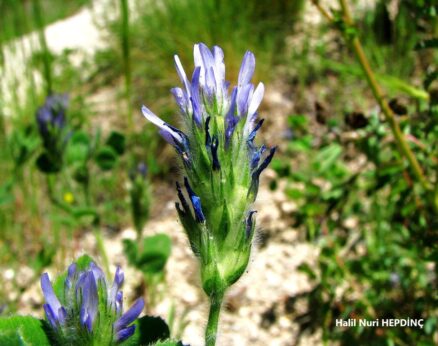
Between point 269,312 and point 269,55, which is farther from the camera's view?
point 269,55

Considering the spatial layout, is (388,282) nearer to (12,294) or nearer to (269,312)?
(269,312)

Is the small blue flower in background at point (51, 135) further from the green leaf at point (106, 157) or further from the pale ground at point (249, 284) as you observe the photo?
the pale ground at point (249, 284)

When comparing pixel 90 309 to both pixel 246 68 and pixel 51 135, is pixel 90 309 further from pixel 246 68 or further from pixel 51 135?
pixel 51 135

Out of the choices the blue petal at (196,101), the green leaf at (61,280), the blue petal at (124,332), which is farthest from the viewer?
the green leaf at (61,280)

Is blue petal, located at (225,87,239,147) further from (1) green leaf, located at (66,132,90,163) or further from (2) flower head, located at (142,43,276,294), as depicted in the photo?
(1) green leaf, located at (66,132,90,163)

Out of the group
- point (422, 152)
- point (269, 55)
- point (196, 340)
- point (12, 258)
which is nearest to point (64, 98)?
point (12, 258)

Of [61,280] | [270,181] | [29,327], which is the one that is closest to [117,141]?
[270,181]

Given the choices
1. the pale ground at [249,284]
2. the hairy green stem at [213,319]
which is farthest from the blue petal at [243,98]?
the pale ground at [249,284]
